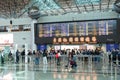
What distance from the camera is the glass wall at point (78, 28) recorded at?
1213 inches

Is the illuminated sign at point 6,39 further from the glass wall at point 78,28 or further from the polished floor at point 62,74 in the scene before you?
the polished floor at point 62,74

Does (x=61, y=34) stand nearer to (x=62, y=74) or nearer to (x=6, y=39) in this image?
(x=6, y=39)

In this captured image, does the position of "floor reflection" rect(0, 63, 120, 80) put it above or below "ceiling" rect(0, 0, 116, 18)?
below

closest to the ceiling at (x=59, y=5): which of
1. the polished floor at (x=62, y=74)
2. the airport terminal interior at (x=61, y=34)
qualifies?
the airport terminal interior at (x=61, y=34)

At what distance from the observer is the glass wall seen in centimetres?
3081

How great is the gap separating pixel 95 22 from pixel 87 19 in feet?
4.73

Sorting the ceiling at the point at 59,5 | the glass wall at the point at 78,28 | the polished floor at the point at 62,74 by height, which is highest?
the ceiling at the point at 59,5

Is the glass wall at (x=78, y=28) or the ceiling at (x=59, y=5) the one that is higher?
the ceiling at (x=59, y=5)

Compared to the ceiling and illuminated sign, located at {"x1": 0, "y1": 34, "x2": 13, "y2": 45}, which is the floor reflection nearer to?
illuminated sign, located at {"x1": 0, "y1": 34, "x2": 13, "y2": 45}

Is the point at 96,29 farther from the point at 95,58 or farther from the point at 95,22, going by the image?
the point at 95,58

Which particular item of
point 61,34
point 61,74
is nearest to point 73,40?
point 61,34

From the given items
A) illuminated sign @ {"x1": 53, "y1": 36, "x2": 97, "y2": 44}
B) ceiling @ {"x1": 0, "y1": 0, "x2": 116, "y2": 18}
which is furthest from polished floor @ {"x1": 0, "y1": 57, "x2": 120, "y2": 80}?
ceiling @ {"x1": 0, "y1": 0, "x2": 116, "y2": 18}

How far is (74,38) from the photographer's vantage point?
31.9 meters

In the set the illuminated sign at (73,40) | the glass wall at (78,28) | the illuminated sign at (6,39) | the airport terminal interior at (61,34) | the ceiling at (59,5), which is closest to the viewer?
the airport terminal interior at (61,34)
